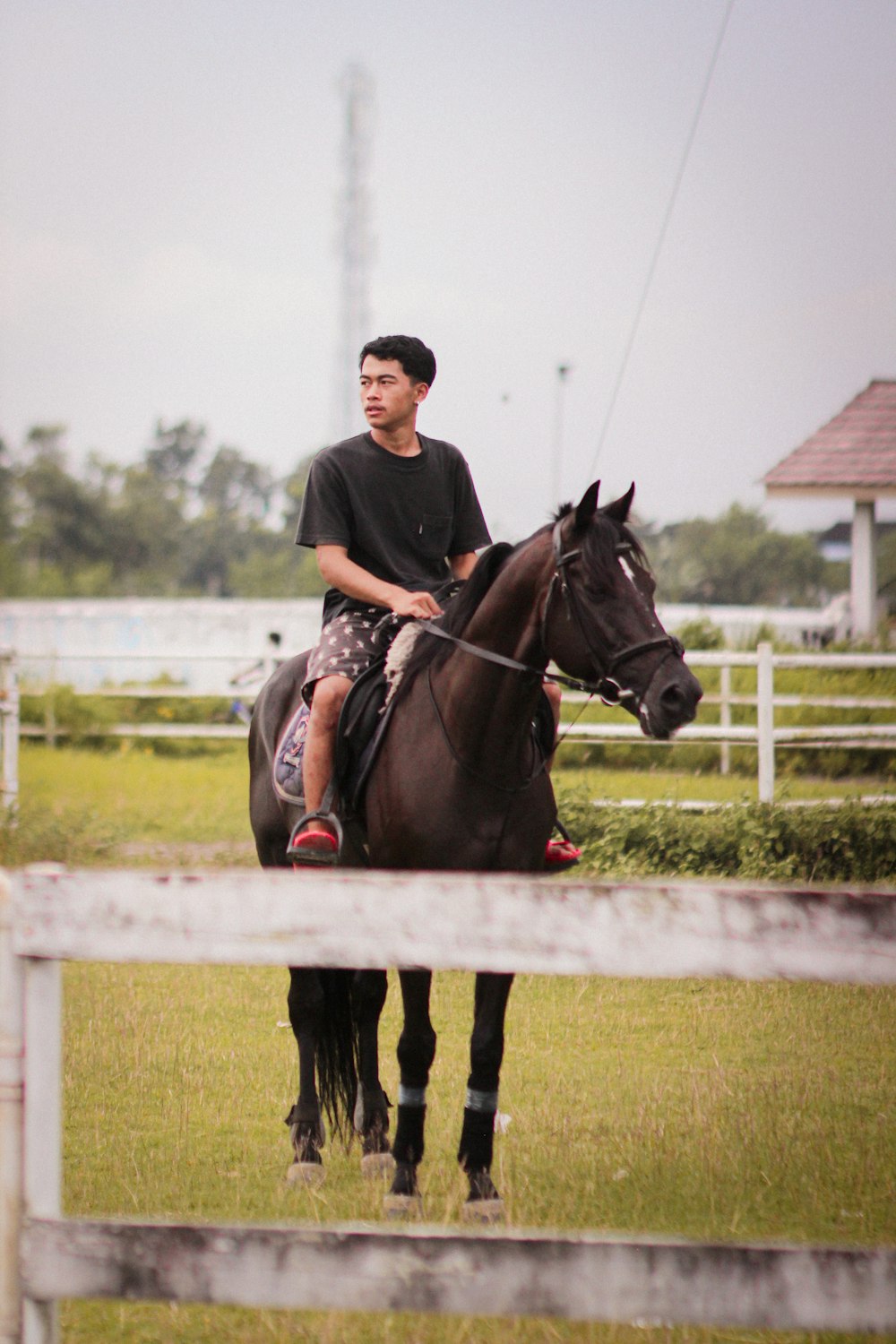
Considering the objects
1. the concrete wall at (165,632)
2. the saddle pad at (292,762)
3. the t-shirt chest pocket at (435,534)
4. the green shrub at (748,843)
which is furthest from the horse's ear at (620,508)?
Result: the concrete wall at (165,632)

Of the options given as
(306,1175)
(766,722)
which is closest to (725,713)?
(766,722)

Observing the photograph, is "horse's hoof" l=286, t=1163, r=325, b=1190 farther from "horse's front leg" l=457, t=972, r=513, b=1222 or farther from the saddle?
the saddle

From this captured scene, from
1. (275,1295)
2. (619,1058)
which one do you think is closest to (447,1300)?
(275,1295)

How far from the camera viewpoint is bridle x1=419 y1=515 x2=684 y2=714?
391 centimetres

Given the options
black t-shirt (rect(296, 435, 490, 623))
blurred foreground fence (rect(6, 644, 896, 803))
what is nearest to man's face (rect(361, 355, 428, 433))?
black t-shirt (rect(296, 435, 490, 623))

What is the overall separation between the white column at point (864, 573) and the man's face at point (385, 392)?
1367cm

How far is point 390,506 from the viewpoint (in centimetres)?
487

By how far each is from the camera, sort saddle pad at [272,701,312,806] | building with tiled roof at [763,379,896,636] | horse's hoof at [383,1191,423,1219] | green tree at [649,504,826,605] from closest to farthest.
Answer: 1. horse's hoof at [383,1191,423,1219]
2. saddle pad at [272,701,312,806]
3. building with tiled roof at [763,379,896,636]
4. green tree at [649,504,826,605]

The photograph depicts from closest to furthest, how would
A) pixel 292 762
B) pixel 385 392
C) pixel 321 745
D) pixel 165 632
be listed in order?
pixel 321 745
pixel 385 392
pixel 292 762
pixel 165 632

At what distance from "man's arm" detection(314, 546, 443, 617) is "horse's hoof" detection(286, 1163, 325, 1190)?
190 cm

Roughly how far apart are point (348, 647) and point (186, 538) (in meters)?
72.5

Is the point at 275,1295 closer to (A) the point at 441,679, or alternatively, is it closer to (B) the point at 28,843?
(A) the point at 441,679

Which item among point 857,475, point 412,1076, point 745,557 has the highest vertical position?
point 745,557

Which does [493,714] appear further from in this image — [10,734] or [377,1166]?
[10,734]
